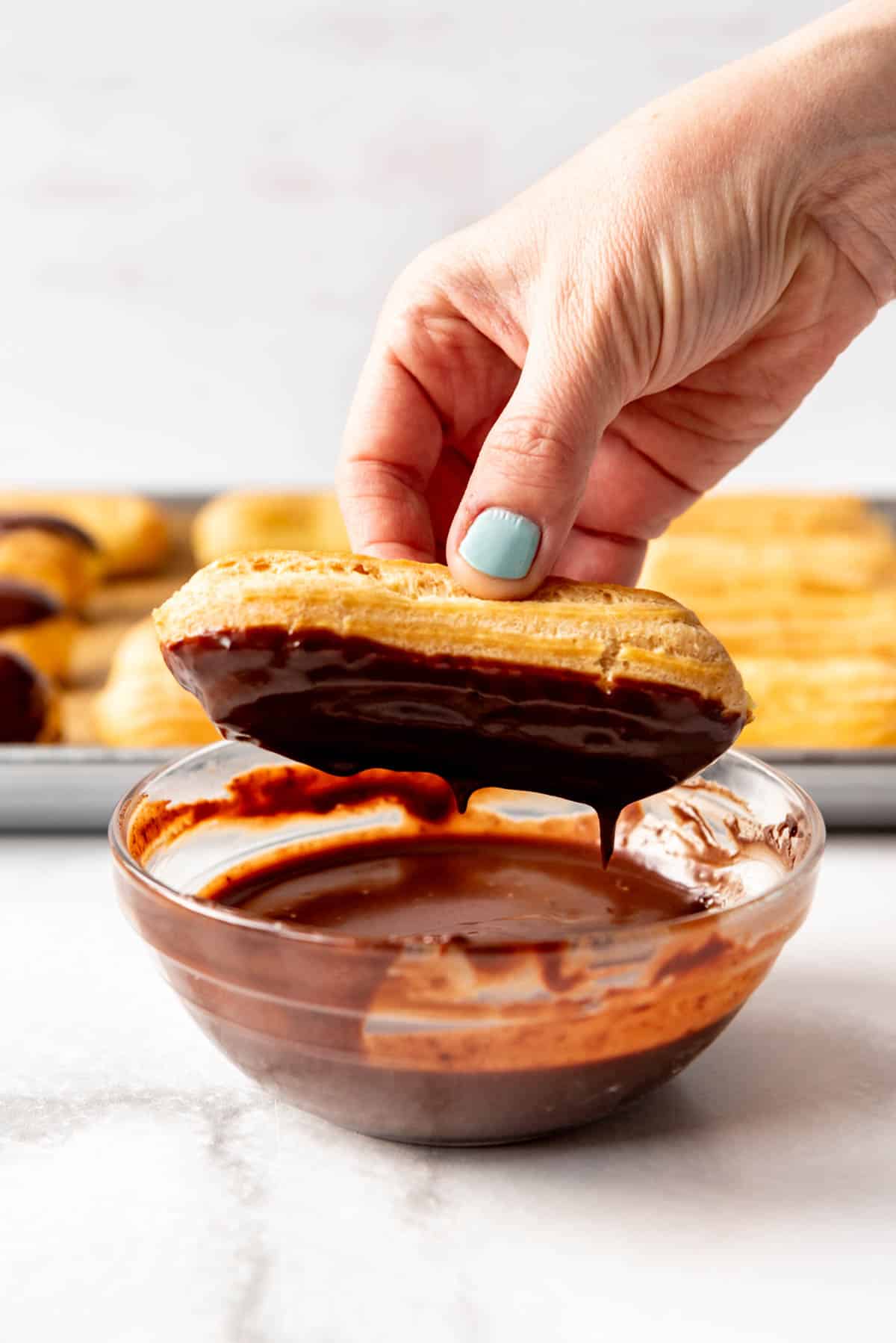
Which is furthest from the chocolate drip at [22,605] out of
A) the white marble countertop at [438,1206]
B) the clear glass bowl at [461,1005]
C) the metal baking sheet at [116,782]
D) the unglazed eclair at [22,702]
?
the clear glass bowl at [461,1005]

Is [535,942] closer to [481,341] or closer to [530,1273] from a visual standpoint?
[530,1273]

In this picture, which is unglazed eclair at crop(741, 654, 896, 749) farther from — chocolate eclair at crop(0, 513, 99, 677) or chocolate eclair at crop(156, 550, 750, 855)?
chocolate eclair at crop(0, 513, 99, 677)

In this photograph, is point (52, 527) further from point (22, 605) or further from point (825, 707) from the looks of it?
point (825, 707)

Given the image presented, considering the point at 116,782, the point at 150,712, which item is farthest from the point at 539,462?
the point at 150,712

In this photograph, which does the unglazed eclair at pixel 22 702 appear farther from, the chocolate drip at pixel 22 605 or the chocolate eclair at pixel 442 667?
the chocolate eclair at pixel 442 667

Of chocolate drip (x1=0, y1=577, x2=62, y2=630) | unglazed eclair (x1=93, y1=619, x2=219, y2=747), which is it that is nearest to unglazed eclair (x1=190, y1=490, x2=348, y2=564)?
chocolate drip (x1=0, y1=577, x2=62, y2=630)

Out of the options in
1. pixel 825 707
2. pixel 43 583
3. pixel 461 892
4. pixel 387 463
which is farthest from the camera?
pixel 43 583

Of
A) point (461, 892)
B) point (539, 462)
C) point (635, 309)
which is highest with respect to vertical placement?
point (635, 309)
